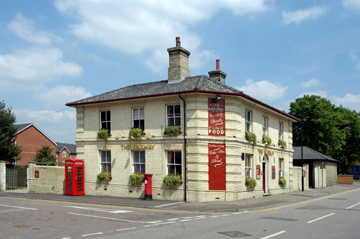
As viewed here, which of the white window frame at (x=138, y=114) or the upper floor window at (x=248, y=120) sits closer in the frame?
the white window frame at (x=138, y=114)

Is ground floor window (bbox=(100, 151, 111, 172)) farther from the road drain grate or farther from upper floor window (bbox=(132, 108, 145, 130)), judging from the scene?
the road drain grate

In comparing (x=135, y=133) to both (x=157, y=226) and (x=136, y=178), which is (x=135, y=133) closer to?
(x=136, y=178)

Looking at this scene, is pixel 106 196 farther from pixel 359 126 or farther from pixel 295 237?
pixel 359 126

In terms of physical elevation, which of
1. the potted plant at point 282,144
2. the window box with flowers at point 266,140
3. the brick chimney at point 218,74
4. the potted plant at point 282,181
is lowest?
the potted plant at point 282,181

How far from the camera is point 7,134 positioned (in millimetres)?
35125

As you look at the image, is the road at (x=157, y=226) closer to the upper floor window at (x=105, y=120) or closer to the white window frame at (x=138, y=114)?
the white window frame at (x=138, y=114)

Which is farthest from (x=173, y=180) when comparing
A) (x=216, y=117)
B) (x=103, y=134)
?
(x=103, y=134)

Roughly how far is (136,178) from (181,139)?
156 inches

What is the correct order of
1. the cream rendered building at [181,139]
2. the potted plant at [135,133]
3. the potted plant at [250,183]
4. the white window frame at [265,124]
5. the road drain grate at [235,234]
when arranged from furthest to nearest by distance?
the white window frame at [265,124], the potted plant at [135,133], the potted plant at [250,183], the cream rendered building at [181,139], the road drain grate at [235,234]

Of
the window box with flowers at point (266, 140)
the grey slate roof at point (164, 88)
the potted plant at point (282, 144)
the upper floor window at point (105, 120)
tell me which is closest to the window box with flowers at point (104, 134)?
the upper floor window at point (105, 120)

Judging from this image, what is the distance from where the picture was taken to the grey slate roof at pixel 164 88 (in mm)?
21688

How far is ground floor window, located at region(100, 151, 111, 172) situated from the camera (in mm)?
24016

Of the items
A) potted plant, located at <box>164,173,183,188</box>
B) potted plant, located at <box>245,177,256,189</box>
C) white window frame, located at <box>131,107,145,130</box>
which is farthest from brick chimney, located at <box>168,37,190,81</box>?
potted plant, located at <box>245,177,256,189</box>

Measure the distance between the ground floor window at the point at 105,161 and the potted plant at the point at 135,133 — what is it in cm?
253
